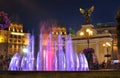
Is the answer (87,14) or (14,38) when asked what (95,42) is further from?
(14,38)

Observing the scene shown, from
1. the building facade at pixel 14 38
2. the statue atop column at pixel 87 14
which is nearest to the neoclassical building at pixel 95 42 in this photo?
the statue atop column at pixel 87 14

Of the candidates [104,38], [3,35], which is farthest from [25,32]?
[104,38]

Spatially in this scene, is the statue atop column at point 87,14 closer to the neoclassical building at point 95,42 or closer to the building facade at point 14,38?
the neoclassical building at point 95,42

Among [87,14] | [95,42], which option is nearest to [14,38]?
[87,14]

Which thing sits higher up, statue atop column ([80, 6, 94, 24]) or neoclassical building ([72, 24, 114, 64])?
statue atop column ([80, 6, 94, 24])

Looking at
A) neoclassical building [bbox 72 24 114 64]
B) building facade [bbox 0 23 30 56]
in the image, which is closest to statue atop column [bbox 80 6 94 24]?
neoclassical building [bbox 72 24 114 64]

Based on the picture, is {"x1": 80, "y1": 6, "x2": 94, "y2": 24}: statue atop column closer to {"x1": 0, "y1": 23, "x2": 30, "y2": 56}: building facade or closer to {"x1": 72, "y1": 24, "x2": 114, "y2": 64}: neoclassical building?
{"x1": 72, "y1": 24, "x2": 114, "y2": 64}: neoclassical building

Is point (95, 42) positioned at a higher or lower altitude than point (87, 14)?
lower

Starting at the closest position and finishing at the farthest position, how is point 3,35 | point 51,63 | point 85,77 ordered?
point 85,77 → point 51,63 → point 3,35

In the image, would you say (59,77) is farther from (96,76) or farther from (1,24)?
(1,24)

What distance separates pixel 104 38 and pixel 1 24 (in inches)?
2093

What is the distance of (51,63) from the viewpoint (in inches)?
1537

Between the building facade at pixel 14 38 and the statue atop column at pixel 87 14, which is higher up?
the statue atop column at pixel 87 14

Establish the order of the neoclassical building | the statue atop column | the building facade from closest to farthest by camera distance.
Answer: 1. the neoclassical building
2. the statue atop column
3. the building facade
